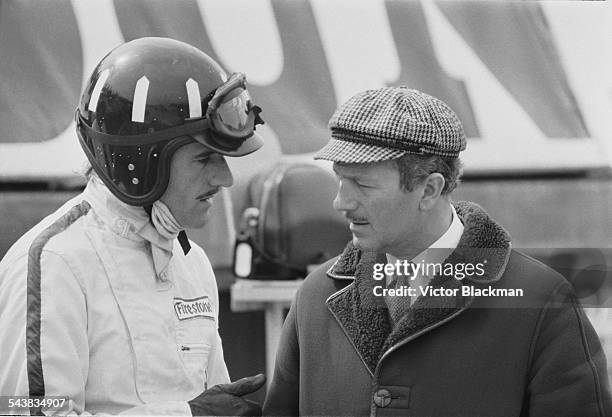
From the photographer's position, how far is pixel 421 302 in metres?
2.16

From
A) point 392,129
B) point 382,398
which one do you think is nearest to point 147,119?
point 392,129

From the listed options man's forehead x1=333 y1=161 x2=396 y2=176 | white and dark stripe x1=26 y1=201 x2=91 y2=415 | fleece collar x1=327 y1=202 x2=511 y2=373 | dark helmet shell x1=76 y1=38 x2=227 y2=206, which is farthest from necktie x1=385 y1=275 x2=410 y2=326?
white and dark stripe x1=26 y1=201 x2=91 y2=415

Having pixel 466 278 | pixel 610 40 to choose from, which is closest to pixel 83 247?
pixel 466 278

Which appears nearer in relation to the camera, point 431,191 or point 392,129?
point 392,129

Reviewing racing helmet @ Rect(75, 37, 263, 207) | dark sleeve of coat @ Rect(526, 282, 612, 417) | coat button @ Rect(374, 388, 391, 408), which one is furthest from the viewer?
racing helmet @ Rect(75, 37, 263, 207)

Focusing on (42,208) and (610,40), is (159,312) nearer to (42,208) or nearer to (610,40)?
(42,208)

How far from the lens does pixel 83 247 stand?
217 cm

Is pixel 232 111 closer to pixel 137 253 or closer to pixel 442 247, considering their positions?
pixel 137 253

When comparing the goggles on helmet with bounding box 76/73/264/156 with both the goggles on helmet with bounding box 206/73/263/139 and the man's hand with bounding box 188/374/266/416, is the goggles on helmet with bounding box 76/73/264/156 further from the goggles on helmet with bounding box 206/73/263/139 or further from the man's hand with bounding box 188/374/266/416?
the man's hand with bounding box 188/374/266/416

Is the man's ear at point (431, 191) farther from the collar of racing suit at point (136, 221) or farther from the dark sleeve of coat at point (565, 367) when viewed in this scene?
the collar of racing suit at point (136, 221)

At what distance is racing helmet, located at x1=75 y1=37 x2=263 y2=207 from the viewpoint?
7.40ft

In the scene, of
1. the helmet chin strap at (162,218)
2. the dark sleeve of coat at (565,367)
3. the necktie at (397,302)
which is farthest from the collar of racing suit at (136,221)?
the dark sleeve of coat at (565,367)

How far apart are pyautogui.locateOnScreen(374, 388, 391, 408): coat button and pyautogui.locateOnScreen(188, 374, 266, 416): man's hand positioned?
31 centimetres

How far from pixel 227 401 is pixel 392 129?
0.74 m
